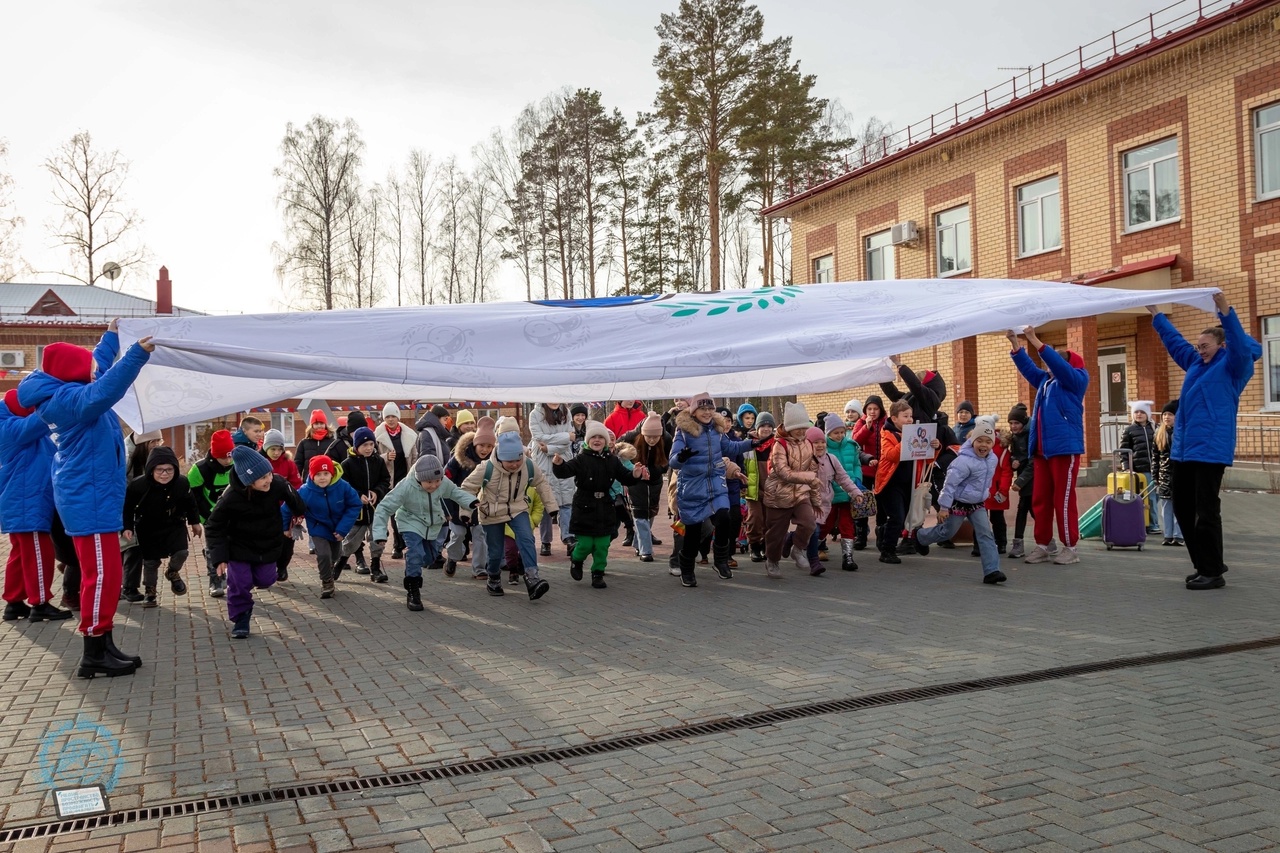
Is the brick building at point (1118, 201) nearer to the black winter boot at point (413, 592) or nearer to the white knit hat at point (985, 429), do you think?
the white knit hat at point (985, 429)

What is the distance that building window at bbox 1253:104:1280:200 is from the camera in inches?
744

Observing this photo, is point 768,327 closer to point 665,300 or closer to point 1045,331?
point 665,300

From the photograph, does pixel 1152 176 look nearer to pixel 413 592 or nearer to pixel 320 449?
pixel 320 449

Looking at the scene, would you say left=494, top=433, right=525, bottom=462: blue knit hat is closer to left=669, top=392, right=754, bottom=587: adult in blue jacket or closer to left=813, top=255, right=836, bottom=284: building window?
left=669, top=392, right=754, bottom=587: adult in blue jacket

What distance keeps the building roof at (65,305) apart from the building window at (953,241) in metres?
38.4

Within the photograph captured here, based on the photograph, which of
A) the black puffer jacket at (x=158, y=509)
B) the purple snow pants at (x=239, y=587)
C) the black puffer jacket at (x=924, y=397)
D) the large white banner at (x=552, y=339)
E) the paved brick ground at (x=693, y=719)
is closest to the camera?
the paved brick ground at (x=693, y=719)

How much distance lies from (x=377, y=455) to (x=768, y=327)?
5.11m

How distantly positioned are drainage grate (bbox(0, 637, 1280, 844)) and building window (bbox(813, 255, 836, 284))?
26.7 meters

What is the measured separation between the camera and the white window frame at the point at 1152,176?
20.8 meters

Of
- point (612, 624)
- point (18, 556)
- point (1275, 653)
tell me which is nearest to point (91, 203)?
point (18, 556)

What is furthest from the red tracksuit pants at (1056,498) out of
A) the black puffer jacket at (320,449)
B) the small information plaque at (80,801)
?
the small information plaque at (80,801)

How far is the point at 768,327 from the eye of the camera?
338 inches

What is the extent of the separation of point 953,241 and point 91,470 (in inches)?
999

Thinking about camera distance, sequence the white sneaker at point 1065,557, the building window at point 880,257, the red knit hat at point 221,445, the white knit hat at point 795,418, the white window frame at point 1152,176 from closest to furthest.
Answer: the red knit hat at point 221,445 < the white knit hat at point 795,418 < the white sneaker at point 1065,557 < the white window frame at point 1152,176 < the building window at point 880,257
